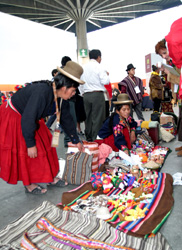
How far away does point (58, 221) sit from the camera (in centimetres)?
153

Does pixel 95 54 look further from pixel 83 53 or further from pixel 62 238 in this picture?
pixel 83 53

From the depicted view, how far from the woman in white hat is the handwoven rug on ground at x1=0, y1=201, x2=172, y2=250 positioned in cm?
51

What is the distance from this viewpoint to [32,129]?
185 centimetres

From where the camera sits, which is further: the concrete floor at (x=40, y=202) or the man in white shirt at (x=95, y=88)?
the man in white shirt at (x=95, y=88)

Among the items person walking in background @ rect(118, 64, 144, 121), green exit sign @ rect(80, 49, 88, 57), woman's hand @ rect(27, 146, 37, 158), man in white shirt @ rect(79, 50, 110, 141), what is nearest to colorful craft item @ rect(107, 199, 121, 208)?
woman's hand @ rect(27, 146, 37, 158)

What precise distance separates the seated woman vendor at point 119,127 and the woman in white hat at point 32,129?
36.5 inches

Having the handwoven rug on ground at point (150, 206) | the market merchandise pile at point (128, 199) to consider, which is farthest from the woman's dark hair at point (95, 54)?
the handwoven rug on ground at point (150, 206)

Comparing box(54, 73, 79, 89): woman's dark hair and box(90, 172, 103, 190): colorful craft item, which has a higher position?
box(54, 73, 79, 89): woman's dark hair

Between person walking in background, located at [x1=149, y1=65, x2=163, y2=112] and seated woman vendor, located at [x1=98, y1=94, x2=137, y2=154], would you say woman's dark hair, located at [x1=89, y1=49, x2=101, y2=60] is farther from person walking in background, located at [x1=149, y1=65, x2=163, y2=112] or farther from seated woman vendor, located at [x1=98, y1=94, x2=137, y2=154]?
person walking in background, located at [x1=149, y1=65, x2=163, y2=112]

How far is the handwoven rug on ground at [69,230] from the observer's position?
1278 millimetres

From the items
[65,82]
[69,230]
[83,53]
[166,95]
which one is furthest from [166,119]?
[83,53]

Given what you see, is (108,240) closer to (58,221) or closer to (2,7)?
(58,221)

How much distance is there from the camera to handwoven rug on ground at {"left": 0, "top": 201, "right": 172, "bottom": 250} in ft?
4.19

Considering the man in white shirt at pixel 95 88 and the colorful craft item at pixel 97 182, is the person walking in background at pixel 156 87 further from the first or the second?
the colorful craft item at pixel 97 182
